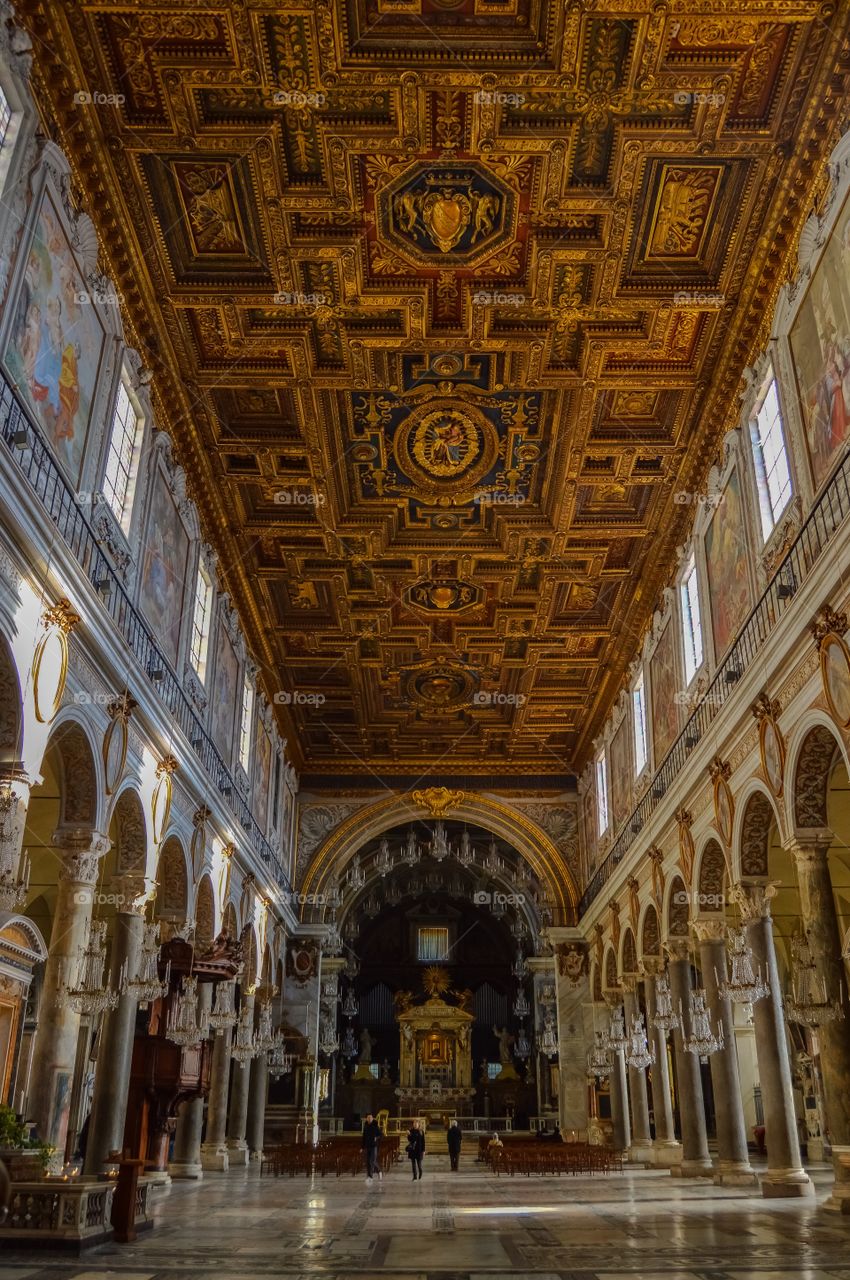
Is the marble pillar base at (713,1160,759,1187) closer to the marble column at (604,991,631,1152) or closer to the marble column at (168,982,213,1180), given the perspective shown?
the marble column at (168,982,213,1180)

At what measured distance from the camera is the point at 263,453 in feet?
63.8

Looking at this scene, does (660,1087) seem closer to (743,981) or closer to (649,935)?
(649,935)

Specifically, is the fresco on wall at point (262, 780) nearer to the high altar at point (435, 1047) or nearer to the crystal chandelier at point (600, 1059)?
the crystal chandelier at point (600, 1059)

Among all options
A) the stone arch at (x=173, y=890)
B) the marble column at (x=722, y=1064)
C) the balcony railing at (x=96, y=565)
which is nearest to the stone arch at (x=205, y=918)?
the stone arch at (x=173, y=890)

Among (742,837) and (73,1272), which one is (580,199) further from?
(73,1272)

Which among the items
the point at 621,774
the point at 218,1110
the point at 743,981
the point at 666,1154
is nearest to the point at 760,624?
the point at 743,981

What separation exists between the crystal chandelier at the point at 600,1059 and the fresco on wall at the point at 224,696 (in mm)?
13188

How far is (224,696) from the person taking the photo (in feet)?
75.2

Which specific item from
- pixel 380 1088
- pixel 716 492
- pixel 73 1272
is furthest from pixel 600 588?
pixel 380 1088

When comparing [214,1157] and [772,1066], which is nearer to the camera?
[772,1066]

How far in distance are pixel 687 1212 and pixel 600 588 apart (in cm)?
1325

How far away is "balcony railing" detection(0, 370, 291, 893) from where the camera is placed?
11383 mm

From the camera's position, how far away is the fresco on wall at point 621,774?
88.7 ft

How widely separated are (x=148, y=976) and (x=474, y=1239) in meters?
6.34
